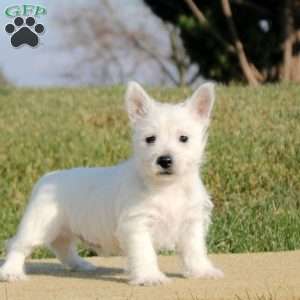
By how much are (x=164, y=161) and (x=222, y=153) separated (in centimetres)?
636

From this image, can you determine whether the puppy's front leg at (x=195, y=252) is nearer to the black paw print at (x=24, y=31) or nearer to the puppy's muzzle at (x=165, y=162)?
the puppy's muzzle at (x=165, y=162)

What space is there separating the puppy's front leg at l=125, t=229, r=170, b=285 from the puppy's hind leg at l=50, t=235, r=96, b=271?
85 cm

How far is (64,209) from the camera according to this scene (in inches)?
231

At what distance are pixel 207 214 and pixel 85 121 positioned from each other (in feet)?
27.7

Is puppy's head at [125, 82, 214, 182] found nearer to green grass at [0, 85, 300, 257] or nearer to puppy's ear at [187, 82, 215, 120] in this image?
puppy's ear at [187, 82, 215, 120]

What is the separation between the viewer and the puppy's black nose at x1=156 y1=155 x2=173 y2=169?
17.2 feet

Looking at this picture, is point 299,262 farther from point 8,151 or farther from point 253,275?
point 8,151

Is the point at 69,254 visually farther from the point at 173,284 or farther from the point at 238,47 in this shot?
the point at 238,47

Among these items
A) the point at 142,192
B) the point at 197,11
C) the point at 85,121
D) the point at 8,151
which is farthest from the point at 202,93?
the point at 197,11

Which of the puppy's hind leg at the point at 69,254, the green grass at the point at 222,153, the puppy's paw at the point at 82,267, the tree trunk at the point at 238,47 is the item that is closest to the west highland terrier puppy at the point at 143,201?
the puppy's hind leg at the point at 69,254

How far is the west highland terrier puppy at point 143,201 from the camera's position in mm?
5406

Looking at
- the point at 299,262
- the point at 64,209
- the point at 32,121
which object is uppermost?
the point at 64,209

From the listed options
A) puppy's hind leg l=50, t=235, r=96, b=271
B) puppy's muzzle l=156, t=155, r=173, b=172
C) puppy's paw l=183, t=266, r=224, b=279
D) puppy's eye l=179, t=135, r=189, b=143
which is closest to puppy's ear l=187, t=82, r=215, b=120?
puppy's eye l=179, t=135, r=189, b=143

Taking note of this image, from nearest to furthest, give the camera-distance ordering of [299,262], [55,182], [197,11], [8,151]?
1. [55,182]
2. [299,262]
3. [8,151]
4. [197,11]
